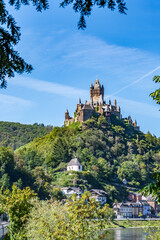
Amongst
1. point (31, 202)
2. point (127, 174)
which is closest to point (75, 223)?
point (31, 202)

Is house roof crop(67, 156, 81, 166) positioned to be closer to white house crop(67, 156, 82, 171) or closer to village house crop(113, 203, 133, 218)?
white house crop(67, 156, 82, 171)

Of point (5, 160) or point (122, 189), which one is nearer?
point (5, 160)

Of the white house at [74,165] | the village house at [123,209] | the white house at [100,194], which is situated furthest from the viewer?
the white house at [74,165]

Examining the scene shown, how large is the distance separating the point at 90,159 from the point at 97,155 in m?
6.17

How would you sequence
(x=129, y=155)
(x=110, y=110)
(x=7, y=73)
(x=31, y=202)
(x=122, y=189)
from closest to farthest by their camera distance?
(x=7, y=73), (x=31, y=202), (x=122, y=189), (x=129, y=155), (x=110, y=110)

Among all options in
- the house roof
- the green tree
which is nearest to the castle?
the house roof

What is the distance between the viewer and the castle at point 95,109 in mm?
136500

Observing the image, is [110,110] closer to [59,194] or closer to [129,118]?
[129,118]

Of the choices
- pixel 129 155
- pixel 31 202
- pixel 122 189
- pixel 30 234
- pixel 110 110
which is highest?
pixel 110 110

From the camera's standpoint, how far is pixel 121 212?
102188mm

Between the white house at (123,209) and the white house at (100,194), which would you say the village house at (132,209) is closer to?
the white house at (123,209)

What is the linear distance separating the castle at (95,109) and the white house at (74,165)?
24.4 metres

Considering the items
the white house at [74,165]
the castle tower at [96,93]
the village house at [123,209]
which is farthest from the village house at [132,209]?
the castle tower at [96,93]

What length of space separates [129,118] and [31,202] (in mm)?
125934
